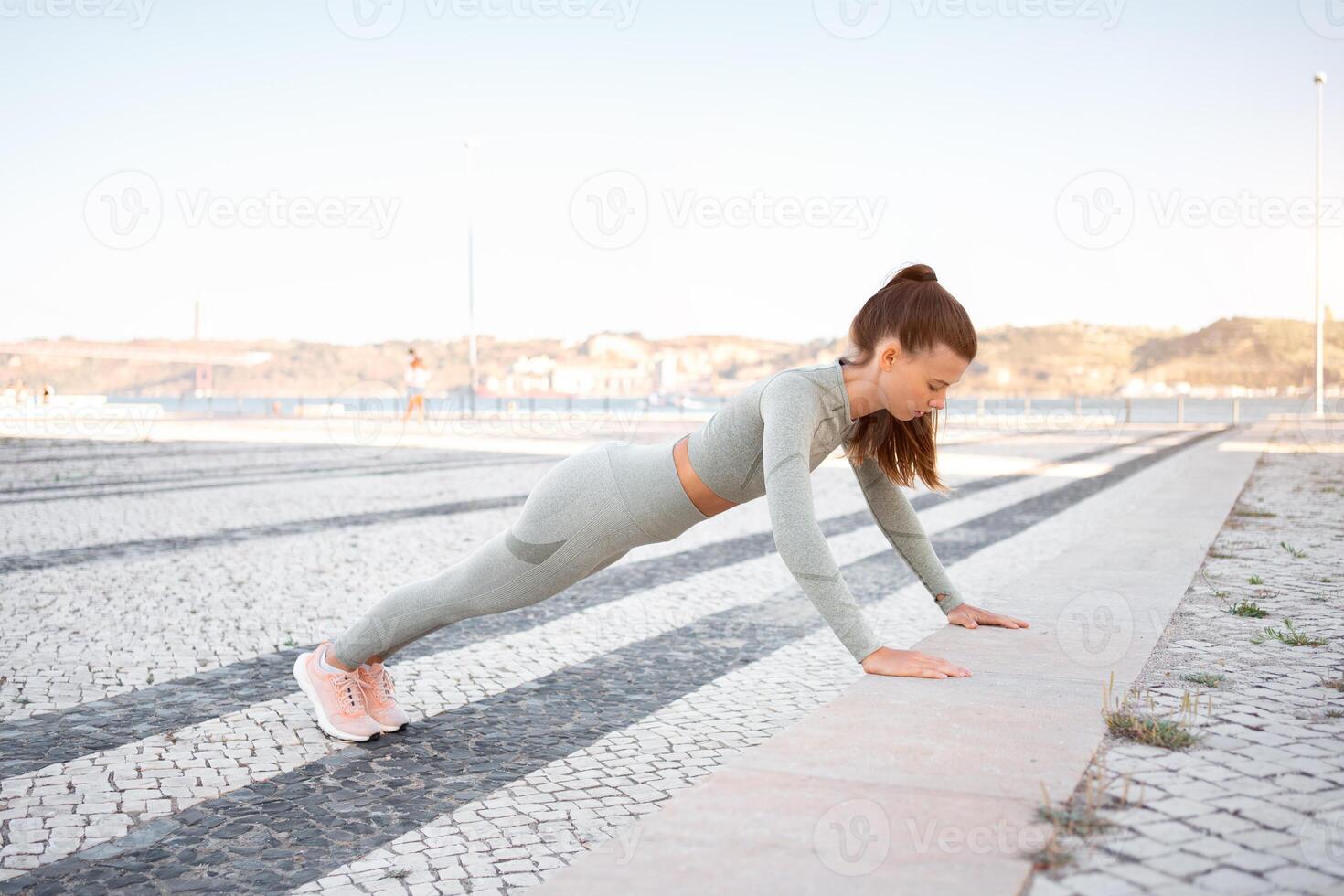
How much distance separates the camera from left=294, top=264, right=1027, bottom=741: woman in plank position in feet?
7.88

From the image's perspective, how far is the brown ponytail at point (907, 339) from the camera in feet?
7.98

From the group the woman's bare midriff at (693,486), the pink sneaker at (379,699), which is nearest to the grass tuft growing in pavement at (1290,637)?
the woman's bare midriff at (693,486)

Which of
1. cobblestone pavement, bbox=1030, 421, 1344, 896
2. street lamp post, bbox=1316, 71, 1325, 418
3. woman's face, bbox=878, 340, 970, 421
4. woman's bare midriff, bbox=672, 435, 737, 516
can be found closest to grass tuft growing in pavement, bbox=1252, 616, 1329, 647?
cobblestone pavement, bbox=1030, 421, 1344, 896

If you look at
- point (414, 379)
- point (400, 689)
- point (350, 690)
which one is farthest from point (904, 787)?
point (414, 379)

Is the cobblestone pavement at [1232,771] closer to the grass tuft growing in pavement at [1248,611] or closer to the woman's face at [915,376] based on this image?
the grass tuft growing in pavement at [1248,611]

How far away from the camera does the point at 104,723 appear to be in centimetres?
319

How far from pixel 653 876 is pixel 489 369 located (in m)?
86.9

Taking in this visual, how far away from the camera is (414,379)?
23734mm

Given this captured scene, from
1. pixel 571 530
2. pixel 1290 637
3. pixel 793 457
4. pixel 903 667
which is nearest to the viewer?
pixel 793 457

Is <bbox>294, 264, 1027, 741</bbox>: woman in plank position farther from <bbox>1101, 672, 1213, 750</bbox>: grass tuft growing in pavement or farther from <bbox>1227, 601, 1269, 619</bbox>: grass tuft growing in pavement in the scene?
<bbox>1227, 601, 1269, 619</bbox>: grass tuft growing in pavement

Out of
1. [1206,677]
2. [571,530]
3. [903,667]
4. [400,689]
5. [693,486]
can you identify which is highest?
[693,486]

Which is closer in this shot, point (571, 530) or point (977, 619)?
point (571, 530)

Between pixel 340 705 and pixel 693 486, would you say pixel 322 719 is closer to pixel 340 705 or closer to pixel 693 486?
pixel 340 705

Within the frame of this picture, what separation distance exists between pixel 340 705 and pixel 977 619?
1855 millimetres
